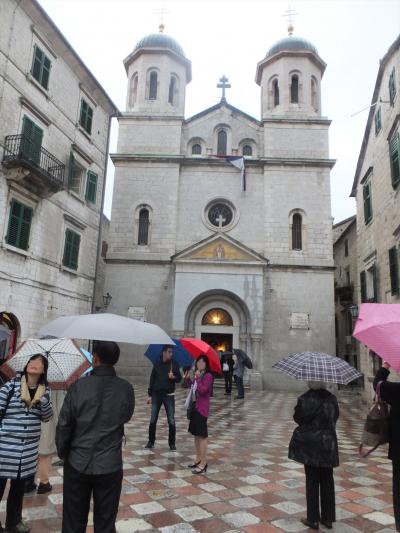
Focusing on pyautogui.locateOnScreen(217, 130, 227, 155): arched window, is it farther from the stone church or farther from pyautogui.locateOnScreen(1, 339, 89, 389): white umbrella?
pyautogui.locateOnScreen(1, 339, 89, 389): white umbrella

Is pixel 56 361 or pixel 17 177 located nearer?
pixel 56 361

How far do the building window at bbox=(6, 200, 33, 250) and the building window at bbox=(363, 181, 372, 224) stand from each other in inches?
542

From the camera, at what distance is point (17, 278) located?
13742mm

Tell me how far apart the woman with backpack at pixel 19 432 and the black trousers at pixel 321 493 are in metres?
2.93

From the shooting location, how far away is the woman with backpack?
3.87 metres

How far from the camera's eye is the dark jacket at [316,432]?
4.36 m

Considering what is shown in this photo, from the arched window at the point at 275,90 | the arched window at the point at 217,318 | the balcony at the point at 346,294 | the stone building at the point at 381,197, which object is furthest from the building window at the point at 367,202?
the balcony at the point at 346,294

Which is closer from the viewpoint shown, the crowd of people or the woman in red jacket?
the crowd of people

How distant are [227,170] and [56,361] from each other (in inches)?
762

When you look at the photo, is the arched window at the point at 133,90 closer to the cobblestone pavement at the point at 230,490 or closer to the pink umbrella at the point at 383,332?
the cobblestone pavement at the point at 230,490

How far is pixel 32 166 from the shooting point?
1340 cm

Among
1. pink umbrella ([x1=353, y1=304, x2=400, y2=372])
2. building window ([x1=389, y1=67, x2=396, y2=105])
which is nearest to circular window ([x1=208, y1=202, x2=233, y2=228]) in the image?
building window ([x1=389, y1=67, x2=396, y2=105])

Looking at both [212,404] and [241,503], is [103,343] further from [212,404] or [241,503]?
[212,404]

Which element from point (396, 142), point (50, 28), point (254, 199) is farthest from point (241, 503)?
point (254, 199)
